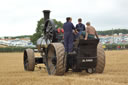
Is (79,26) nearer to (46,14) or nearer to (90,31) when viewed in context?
(90,31)

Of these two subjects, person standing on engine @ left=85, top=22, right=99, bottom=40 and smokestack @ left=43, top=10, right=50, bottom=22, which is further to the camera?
smokestack @ left=43, top=10, right=50, bottom=22

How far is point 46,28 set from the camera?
38.5 ft

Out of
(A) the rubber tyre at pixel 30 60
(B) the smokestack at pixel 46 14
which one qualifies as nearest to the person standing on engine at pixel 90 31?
(B) the smokestack at pixel 46 14

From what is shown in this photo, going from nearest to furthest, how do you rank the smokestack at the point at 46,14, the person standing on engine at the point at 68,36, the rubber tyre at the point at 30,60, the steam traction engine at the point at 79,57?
the steam traction engine at the point at 79,57, the person standing on engine at the point at 68,36, the rubber tyre at the point at 30,60, the smokestack at the point at 46,14

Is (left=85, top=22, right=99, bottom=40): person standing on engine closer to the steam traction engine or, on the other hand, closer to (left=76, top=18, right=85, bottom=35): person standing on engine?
the steam traction engine

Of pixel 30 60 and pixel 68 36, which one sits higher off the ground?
pixel 68 36

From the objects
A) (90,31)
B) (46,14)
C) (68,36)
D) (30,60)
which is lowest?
(30,60)

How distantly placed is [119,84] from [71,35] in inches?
131

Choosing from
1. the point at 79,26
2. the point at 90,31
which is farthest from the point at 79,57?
the point at 79,26

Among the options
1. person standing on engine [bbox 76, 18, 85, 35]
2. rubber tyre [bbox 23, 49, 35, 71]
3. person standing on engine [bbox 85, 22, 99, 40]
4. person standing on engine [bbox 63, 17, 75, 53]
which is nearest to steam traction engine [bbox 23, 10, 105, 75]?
person standing on engine [bbox 63, 17, 75, 53]

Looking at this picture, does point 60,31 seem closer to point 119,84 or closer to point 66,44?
point 66,44

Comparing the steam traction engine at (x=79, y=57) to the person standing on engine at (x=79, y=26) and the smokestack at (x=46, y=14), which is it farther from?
the smokestack at (x=46, y=14)

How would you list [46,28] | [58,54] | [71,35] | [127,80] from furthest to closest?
[46,28] < [71,35] < [58,54] < [127,80]

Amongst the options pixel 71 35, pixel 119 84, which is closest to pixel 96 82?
pixel 119 84
